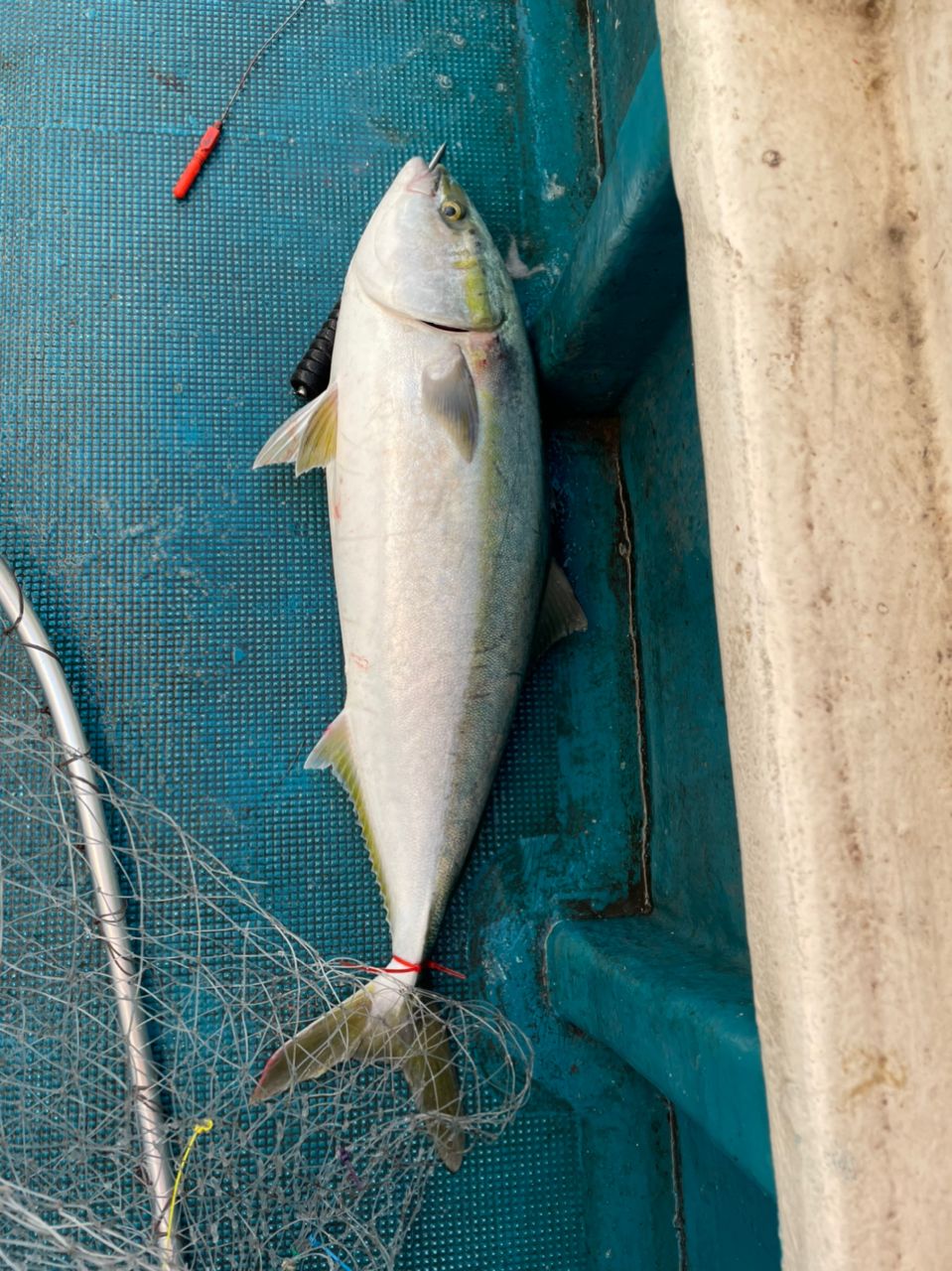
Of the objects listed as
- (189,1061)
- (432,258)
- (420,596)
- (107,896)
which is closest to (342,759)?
(420,596)

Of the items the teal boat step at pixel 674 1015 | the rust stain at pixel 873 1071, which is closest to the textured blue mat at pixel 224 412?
the teal boat step at pixel 674 1015

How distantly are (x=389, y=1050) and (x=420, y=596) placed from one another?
956 mm

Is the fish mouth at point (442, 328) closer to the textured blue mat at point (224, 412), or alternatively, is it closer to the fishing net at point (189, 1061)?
the textured blue mat at point (224, 412)

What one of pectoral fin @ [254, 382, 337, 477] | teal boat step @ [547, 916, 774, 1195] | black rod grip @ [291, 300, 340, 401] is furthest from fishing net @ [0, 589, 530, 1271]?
black rod grip @ [291, 300, 340, 401]

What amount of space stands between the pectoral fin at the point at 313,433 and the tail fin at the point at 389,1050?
3.73 ft

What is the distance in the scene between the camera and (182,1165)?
1.95m

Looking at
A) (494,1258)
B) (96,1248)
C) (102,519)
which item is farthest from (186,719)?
A: (494,1258)

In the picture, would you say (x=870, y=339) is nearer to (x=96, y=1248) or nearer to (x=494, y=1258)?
(x=494, y=1258)

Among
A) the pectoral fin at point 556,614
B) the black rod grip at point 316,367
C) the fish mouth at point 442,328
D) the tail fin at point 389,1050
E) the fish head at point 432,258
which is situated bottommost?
the tail fin at point 389,1050

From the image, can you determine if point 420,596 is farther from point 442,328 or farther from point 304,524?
point 442,328

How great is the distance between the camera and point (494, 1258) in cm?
214

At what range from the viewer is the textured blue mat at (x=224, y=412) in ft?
7.34

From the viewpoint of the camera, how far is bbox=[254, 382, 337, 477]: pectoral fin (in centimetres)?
216

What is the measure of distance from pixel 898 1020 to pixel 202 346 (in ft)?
6.80
